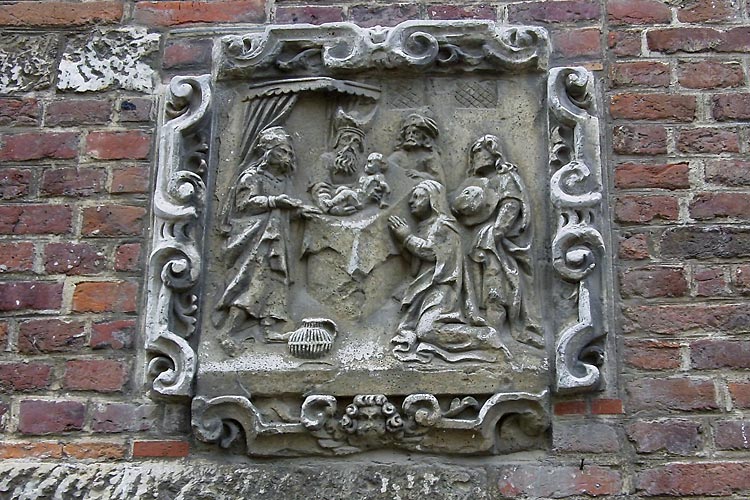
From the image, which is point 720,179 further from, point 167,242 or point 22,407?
point 22,407

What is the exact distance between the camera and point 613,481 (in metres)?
3.47

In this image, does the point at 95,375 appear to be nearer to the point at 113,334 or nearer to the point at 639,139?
the point at 113,334

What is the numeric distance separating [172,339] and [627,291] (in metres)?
1.34

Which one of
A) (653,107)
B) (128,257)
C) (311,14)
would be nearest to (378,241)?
(128,257)

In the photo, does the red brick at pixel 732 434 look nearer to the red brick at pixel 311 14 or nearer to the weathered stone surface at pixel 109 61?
the red brick at pixel 311 14

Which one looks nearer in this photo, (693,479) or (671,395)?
(693,479)

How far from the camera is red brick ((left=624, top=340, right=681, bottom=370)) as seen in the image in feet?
11.8

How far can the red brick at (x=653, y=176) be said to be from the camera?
3.84m

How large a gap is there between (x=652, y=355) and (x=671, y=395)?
130 millimetres

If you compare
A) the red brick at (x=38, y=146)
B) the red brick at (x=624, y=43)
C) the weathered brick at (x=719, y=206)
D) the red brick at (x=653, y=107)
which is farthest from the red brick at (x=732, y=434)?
the red brick at (x=38, y=146)

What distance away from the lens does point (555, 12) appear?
413 cm

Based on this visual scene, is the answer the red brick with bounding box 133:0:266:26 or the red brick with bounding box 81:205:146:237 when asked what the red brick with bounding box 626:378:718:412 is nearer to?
the red brick with bounding box 81:205:146:237

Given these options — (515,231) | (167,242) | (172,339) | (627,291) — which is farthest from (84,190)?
(627,291)

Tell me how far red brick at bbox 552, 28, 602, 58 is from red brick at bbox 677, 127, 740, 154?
0.41m
